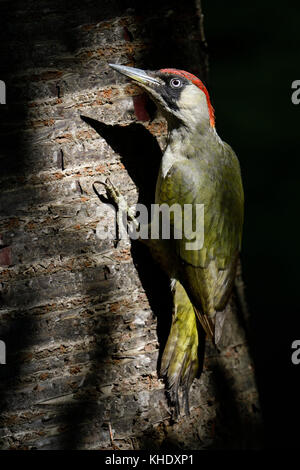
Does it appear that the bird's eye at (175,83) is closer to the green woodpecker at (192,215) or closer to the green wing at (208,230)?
the green woodpecker at (192,215)

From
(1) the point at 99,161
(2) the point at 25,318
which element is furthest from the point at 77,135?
(2) the point at 25,318

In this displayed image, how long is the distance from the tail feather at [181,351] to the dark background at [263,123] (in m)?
2.54

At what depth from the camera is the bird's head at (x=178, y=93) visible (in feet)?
8.64

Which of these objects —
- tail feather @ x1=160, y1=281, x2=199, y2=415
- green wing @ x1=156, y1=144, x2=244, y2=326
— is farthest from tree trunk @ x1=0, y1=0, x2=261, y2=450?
green wing @ x1=156, y1=144, x2=244, y2=326

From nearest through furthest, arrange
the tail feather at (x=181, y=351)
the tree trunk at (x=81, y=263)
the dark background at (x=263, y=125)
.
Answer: the tree trunk at (x=81, y=263)
the tail feather at (x=181, y=351)
the dark background at (x=263, y=125)

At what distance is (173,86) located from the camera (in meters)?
2.76

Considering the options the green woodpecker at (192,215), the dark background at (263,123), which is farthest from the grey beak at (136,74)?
the dark background at (263,123)

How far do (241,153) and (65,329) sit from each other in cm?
346

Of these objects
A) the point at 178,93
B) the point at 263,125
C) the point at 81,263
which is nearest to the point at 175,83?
the point at 178,93

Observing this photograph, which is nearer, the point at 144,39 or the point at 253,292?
the point at 144,39

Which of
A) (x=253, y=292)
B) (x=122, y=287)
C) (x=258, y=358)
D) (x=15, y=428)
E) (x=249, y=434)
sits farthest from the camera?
(x=253, y=292)

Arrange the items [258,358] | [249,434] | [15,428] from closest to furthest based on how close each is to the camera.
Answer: [15,428] → [249,434] → [258,358]

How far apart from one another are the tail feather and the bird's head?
2.88ft
